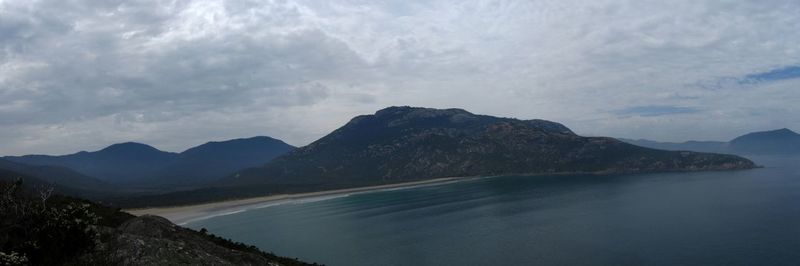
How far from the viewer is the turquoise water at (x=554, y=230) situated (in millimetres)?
85750

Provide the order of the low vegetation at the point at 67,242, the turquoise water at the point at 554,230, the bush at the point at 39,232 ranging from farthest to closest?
the turquoise water at the point at 554,230
the low vegetation at the point at 67,242
the bush at the point at 39,232

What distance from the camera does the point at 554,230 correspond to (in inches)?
4579

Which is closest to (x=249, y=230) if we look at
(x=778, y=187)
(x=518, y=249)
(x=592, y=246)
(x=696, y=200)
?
(x=518, y=249)

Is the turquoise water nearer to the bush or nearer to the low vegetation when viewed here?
the low vegetation

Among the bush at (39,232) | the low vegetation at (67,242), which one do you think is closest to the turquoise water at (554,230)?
the low vegetation at (67,242)

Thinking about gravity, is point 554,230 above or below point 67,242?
below

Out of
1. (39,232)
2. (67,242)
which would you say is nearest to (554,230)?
(67,242)

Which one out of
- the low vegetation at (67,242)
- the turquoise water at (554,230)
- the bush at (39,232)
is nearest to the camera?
the bush at (39,232)

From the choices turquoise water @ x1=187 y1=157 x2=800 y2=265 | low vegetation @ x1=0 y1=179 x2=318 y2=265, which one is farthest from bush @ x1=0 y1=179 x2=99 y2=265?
turquoise water @ x1=187 y1=157 x2=800 y2=265

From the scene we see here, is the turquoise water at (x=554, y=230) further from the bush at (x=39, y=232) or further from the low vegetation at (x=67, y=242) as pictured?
the bush at (x=39, y=232)

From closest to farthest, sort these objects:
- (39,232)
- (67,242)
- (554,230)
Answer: (39,232) → (67,242) → (554,230)

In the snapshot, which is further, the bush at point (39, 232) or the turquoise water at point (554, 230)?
the turquoise water at point (554, 230)

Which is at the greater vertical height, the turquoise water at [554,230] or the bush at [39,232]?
the bush at [39,232]

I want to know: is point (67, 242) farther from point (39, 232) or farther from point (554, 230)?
point (554, 230)
